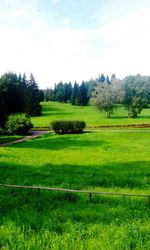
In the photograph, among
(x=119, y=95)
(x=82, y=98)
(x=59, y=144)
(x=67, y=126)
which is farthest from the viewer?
(x=82, y=98)

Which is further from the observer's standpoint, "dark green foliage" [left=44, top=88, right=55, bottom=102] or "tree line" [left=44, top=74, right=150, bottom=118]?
"dark green foliage" [left=44, top=88, right=55, bottom=102]

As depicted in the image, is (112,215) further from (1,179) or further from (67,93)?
(67,93)

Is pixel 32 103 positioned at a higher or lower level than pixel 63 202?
higher

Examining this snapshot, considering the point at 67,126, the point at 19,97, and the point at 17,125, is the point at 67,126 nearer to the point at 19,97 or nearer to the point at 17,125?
the point at 17,125

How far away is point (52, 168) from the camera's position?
51.8 ft

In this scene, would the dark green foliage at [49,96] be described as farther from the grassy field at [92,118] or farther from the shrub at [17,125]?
the shrub at [17,125]

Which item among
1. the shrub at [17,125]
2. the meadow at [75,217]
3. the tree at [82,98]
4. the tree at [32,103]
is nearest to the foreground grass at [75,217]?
the meadow at [75,217]

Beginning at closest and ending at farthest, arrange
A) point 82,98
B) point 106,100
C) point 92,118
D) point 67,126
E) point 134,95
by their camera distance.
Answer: point 67,126, point 92,118, point 106,100, point 134,95, point 82,98

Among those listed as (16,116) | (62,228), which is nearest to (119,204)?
(62,228)

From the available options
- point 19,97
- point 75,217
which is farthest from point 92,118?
point 75,217

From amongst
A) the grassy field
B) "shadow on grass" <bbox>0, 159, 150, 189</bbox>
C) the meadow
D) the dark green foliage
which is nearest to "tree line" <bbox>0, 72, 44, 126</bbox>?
the grassy field

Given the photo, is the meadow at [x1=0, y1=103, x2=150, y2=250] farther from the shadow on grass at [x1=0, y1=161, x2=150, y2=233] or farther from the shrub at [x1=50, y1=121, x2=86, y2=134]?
Answer: the shrub at [x1=50, y1=121, x2=86, y2=134]

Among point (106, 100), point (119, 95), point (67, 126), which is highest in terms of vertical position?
point (119, 95)

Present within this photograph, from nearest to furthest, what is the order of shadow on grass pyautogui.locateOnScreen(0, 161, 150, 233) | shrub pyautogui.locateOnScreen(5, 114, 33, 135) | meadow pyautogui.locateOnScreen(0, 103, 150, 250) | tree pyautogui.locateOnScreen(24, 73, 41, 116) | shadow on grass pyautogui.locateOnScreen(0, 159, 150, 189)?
meadow pyautogui.locateOnScreen(0, 103, 150, 250) < shadow on grass pyautogui.locateOnScreen(0, 161, 150, 233) < shadow on grass pyautogui.locateOnScreen(0, 159, 150, 189) < shrub pyautogui.locateOnScreen(5, 114, 33, 135) < tree pyautogui.locateOnScreen(24, 73, 41, 116)
